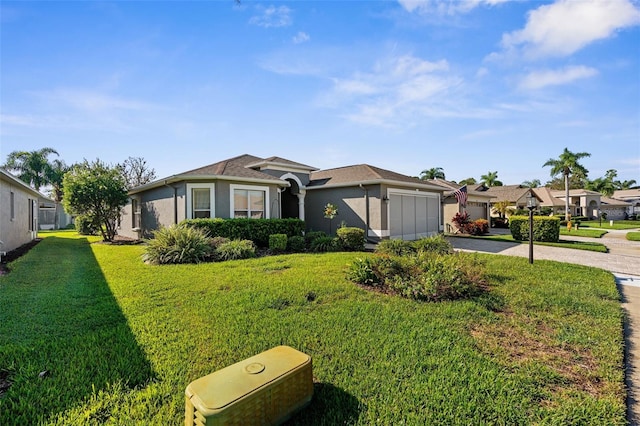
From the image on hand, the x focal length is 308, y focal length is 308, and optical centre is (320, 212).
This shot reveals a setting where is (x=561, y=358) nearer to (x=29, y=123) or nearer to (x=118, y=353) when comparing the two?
(x=118, y=353)

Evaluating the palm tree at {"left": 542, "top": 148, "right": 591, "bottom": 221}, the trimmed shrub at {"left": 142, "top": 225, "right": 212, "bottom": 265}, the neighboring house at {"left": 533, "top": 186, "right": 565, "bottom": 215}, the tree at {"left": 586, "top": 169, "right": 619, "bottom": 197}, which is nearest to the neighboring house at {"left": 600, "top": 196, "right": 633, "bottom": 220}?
the tree at {"left": 586, "top": 169, "right": 619, "bottom": 197}

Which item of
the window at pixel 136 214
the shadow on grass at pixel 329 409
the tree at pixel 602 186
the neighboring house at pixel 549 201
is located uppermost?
the tree at pixel 602 186

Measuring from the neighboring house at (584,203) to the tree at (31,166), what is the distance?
6807 cm

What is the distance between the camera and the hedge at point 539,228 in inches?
617

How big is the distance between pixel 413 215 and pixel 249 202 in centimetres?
906

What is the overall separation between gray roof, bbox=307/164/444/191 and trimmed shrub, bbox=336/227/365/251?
3.37 m

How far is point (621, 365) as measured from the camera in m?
3.42

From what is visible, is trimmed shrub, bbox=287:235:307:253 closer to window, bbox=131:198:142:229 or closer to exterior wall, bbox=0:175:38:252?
exterior wall, bbox=0:175:38:252

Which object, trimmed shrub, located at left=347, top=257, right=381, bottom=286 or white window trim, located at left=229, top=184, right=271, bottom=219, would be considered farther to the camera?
white window trim, located at left=229, top=184, right=271, bottom=219

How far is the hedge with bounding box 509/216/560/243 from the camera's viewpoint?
15.7 meters

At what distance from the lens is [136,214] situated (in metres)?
19.2

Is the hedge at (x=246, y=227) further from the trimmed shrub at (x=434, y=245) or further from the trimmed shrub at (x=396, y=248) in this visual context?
the trimmed shrub at (x=434, y=245)

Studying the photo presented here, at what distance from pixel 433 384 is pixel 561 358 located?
1819 millimetres

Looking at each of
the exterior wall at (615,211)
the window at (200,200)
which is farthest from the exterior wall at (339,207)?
the exterior wall at (615,211)
